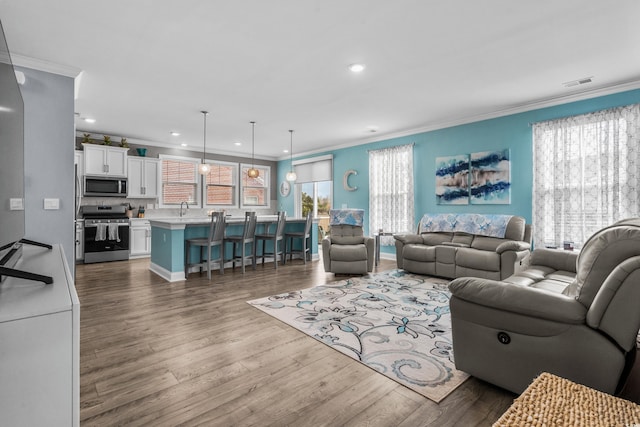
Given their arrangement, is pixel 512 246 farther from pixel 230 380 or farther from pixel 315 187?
pixel 315 187

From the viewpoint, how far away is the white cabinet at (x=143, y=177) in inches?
277

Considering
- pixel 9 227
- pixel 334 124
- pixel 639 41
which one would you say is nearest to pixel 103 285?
pixel 9 227

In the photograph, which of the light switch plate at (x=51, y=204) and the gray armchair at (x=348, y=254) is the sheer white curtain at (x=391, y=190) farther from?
the light switch plate at (x=51, y=204)

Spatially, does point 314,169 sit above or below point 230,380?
above

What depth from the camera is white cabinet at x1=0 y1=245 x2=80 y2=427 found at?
95 centimetres

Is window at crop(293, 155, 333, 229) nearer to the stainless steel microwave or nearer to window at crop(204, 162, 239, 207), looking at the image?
window at crop(204, 162, 239, 207)

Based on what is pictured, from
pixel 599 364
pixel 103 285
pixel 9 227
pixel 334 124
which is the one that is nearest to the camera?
pixel 9 227

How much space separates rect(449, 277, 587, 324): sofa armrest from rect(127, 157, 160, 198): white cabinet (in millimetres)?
7122

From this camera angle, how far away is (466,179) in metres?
5.60

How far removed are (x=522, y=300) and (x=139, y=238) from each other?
717 cm

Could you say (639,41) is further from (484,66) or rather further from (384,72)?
(384,72)

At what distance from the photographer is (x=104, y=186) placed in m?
6.59

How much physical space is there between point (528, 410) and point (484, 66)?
3.68 meters

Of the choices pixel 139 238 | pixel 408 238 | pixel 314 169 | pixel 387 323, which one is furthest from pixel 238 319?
pixel 314 169
